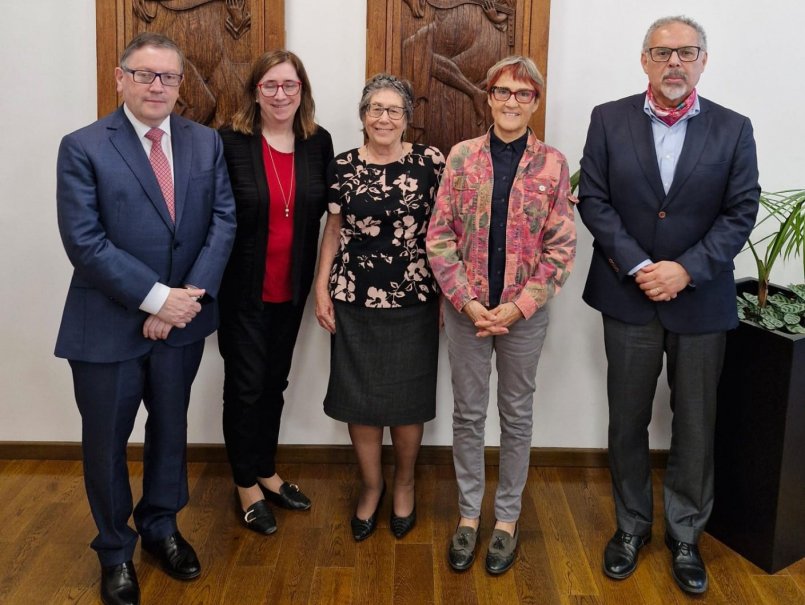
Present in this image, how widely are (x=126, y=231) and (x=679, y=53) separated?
1674 millimetres

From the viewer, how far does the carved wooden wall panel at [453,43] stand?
11.2ft

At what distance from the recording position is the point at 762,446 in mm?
3061

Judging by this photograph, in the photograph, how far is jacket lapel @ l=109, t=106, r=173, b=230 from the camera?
2.68 m

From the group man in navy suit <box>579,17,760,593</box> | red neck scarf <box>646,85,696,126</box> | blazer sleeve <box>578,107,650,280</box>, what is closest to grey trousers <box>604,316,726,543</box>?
man in navy suit <box>579,17,760,593</box>

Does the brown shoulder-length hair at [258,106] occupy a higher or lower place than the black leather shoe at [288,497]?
higher

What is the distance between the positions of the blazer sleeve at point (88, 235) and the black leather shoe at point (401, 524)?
48.0 inches

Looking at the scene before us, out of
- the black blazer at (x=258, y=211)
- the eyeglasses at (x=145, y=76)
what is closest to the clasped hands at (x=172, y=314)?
the black blazer at (x=258, y=211)

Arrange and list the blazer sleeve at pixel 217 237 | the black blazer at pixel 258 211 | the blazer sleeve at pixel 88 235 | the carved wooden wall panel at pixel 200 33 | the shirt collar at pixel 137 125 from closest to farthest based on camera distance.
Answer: the blazer sleeve at pixel 88 235 → the shirt collar at pixel 137 125 → the blazer sleeve at pixel 217 237 → the black blazer at pixel 258 211 → the carved wooden wall panel at pixel 200 33

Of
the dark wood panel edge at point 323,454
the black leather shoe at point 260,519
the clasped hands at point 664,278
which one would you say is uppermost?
the clasped hands at point 664,278

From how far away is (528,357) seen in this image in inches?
118

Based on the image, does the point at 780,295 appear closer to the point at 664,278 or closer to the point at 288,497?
the point at 664,278

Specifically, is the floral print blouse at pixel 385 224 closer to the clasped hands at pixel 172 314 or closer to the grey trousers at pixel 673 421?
the clasped hands at pixel 172 314

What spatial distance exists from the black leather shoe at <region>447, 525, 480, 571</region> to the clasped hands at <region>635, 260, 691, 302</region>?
3.25ft

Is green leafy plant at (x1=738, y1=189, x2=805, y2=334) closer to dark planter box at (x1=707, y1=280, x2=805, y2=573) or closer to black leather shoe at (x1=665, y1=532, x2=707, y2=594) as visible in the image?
dark planter box at (x1=707, y1=280, x2=805, y2=573)
